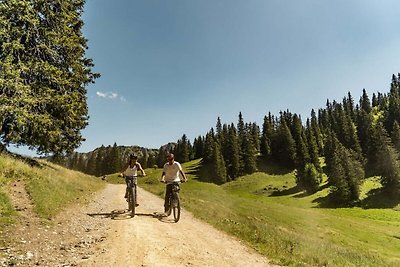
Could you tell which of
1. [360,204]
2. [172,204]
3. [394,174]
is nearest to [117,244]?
[172,204]

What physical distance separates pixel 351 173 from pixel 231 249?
3899 inches

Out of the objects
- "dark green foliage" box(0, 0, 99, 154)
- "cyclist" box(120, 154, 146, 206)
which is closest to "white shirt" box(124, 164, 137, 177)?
"cyclist" box(120, 154, 146, 206)

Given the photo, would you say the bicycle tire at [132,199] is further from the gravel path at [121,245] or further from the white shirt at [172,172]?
the white shirt at [172,172]

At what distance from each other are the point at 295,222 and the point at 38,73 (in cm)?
3602

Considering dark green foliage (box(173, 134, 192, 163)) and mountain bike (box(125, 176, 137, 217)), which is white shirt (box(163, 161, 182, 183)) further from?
dark green foliage (box(173, 134, 192, 163))

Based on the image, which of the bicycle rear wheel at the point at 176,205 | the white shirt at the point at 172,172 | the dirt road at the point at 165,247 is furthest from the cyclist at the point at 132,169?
the dirt road at the point at 165,247

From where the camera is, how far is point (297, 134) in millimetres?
152000

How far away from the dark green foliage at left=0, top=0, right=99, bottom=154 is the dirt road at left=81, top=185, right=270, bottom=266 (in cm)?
1160

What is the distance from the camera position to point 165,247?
1029cm

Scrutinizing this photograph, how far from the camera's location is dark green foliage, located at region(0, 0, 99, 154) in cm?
2169

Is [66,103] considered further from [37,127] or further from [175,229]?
[175,229]

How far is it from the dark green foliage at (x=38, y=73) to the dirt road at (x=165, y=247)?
11603 mm

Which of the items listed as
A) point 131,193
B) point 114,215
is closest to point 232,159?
point 114,215

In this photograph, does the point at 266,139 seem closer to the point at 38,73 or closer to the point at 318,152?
the point at 318,152
